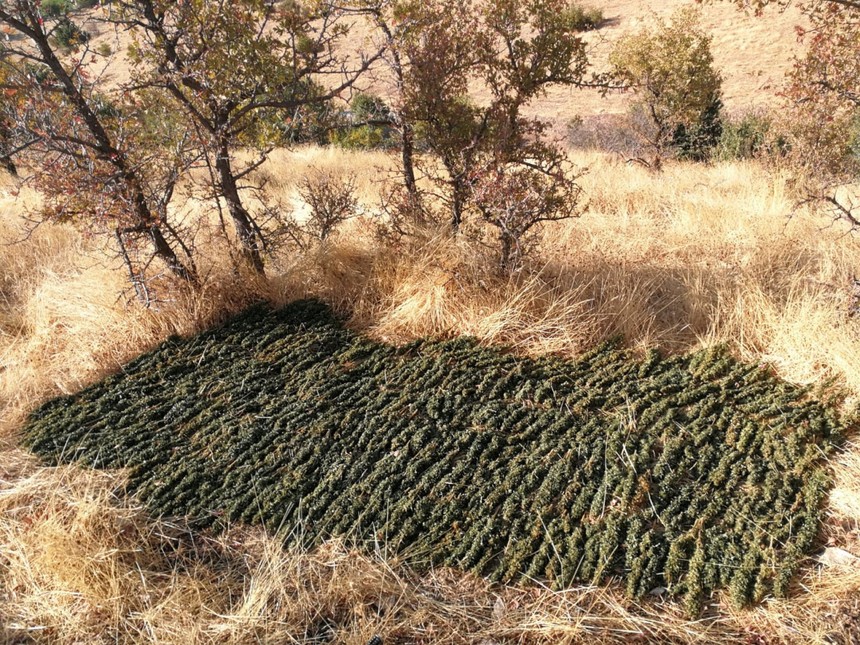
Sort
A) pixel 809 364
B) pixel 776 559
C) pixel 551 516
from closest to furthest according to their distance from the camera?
pixel 776 559
pixel 551 516
pixel 809 364

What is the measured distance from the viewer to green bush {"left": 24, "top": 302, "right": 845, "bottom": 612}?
2279 millimetres

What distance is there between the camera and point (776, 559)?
2.16 metres

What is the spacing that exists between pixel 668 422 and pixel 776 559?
32.3 inches

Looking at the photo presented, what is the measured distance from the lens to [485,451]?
8.98 feet

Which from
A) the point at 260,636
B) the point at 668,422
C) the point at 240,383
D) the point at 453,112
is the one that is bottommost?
the point at 260,636

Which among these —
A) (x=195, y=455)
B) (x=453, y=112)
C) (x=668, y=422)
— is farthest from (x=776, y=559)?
(x=453, y=112)

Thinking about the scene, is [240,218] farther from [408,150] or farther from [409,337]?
[409,337]

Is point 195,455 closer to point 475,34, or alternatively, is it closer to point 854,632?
point 854,632

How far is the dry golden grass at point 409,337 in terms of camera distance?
2.05 meters

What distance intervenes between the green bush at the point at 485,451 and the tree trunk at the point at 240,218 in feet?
2.85

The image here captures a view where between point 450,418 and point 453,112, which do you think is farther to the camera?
point 453,112

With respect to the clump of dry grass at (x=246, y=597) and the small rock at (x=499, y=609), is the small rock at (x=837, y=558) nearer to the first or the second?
the clump of dry grass at (x=246, y=597)

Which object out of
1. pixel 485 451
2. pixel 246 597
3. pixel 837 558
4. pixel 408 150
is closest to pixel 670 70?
pixel 408 150

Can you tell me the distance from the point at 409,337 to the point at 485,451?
1.18m
